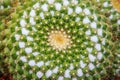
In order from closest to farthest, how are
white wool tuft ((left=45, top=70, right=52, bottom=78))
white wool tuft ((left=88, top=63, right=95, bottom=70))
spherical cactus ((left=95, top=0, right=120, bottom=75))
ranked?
white wool tuft ((left=45, top=70, right=52, bottom=78)) < white wool tuft ((left=88, top=63, right=95, bottom=70)) < spherical cactus ((left=95, top=0, right=120, bottom=75))

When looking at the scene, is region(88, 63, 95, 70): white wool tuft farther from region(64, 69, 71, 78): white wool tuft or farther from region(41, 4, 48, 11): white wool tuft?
region(41, 4, 48, 11): white wool tuft

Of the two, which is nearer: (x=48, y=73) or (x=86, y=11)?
(x=48, y=73)

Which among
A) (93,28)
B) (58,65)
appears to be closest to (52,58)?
(58,65)

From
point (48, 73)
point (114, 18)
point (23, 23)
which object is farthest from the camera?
point (114, 18)

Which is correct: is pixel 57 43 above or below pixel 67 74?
above

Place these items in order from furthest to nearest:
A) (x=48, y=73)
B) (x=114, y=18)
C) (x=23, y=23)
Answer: (x=114, y=18) < (x=23, y=23) < (x=48, y=73)

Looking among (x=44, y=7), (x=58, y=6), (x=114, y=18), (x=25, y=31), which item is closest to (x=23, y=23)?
(x=25, y=31)

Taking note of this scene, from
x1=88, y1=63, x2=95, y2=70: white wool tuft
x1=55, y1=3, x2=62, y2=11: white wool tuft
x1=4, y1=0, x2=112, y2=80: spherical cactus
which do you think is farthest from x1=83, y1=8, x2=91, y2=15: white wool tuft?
x1=88, y1=63, x2=95, y2=70: white wool tuft

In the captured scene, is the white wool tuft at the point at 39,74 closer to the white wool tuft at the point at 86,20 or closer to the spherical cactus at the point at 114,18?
the white wool tuft at the point at 86,20

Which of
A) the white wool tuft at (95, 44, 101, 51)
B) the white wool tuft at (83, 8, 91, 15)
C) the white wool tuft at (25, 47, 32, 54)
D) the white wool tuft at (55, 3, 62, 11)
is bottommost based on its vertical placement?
the white wool tuft at (95, 44, 101, 51)

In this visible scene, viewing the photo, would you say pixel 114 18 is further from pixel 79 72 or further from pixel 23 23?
pixel 23 23
